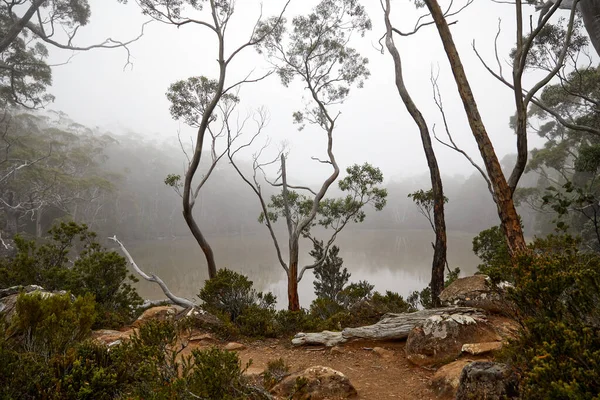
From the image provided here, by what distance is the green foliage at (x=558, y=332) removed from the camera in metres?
1.40

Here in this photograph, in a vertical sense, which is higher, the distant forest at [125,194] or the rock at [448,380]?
the distant forest at [125,194]

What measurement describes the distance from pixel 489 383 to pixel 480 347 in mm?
1569

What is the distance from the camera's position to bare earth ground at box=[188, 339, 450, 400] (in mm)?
3141

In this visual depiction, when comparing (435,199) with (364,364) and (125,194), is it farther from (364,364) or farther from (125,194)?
(125,194)

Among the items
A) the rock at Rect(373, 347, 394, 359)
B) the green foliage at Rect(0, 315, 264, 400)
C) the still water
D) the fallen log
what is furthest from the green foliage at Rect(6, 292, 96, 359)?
the still water

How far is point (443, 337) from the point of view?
3.68 metres

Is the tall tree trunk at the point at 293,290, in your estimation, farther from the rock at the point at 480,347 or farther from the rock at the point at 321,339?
the rock at the point at 480,347

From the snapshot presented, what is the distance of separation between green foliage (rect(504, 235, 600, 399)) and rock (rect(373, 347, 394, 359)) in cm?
206

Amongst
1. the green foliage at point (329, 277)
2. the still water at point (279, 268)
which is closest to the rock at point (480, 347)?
the green foliage at point (329, 277)

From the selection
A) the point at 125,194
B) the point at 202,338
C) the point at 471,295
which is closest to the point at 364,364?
the point at 471,295

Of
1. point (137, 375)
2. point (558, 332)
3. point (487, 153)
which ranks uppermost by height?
point (487, 153)

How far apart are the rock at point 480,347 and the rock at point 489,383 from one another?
53.1 inches

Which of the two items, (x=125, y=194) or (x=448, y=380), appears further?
(x=125, y=194)

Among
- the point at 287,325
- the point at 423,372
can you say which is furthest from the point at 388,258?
the point at 423,372
